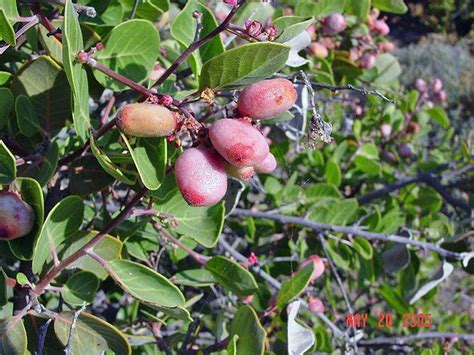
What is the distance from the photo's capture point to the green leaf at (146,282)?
2.61ft

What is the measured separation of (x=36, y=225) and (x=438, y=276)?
0.95 meters

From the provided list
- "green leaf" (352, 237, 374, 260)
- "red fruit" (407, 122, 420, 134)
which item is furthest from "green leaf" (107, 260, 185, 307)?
"red fruit" (407, 122, 420, 134)

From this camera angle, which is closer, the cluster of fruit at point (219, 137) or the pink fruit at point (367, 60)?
the cluster of fruit at point (219, 137)

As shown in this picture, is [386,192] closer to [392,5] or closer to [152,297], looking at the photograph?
[392,5]

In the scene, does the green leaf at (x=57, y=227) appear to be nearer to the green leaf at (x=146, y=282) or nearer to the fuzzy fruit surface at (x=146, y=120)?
the green leaf at (x=146, y=282)

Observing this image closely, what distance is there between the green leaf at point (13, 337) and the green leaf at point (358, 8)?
1161 mm

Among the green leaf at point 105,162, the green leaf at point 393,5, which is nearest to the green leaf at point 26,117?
the green leaf at point 105,162

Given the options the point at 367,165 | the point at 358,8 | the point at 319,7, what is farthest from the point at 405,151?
the point at 319,7

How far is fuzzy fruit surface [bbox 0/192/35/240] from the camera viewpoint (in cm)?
73

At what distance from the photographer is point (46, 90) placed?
84cm

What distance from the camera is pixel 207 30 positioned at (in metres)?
0.91
